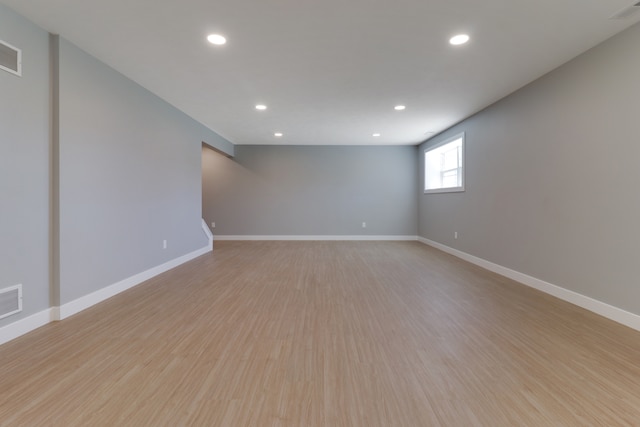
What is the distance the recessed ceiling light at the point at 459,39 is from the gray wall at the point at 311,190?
4862 millimetres

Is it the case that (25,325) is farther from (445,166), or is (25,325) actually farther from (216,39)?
(445,166)

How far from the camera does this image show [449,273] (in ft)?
13.1

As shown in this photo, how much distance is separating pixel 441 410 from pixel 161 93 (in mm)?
4489

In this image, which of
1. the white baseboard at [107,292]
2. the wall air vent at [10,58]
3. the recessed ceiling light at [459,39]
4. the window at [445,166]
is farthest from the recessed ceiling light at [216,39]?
the window at [445,166]

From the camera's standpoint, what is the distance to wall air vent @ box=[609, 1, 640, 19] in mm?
2025

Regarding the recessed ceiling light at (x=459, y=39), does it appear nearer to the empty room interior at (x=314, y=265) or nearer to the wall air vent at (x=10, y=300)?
the empty room interior at (x=314, y=265)

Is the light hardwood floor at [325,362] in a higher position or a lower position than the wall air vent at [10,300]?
lower

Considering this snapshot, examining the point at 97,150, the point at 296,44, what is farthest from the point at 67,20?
the point at 296,44

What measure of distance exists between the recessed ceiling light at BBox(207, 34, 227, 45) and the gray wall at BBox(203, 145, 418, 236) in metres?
4.81

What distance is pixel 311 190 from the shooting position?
7.36m

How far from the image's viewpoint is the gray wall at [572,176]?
7.67ft

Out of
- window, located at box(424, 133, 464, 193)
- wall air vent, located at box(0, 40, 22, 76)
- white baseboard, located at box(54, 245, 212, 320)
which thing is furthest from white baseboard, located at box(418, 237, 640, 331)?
wall air vent, located at box(0, 40, 22, 76)

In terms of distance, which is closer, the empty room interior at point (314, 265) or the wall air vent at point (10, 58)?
the empty room interior at point (314, 265)

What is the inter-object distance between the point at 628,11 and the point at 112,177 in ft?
15.8
